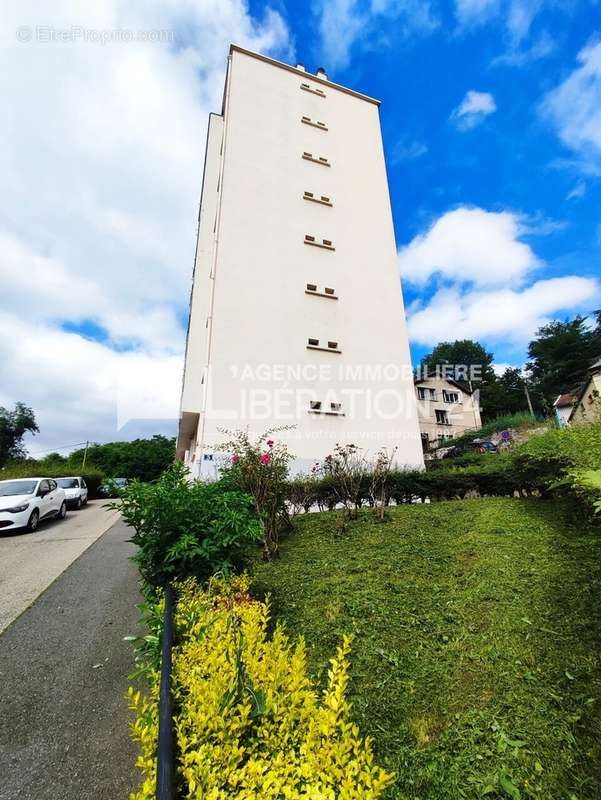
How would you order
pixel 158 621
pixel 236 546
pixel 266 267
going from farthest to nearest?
pixel 266 267 → pixel 236 546 → pixel 158 621

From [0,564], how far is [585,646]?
8.94 meters

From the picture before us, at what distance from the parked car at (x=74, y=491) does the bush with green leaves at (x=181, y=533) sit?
14927 millimetres

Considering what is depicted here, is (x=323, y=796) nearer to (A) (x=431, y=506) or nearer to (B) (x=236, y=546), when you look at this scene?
(B) (x=236, y=546)

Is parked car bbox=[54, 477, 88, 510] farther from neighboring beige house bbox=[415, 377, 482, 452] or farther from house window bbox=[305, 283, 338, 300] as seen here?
neighboring beige house bbox=[415, 377, 482, 452]

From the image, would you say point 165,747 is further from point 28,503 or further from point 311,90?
point 311,90

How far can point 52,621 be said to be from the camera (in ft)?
14.0

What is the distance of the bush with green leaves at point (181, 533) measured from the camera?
10.6ft

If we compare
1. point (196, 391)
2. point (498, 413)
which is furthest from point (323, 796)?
point (498, 413)

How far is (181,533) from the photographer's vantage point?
131 inches

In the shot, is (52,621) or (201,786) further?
(52,621)

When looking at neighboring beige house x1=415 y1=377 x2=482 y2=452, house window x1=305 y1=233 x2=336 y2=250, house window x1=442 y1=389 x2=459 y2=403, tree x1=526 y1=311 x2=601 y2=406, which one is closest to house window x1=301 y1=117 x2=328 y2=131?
house window x1=305 y1=233 x2=336 y2=250

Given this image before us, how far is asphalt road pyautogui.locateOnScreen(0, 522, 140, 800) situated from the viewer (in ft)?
7.22

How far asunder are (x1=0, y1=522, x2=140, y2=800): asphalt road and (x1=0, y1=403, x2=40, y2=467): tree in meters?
39.0

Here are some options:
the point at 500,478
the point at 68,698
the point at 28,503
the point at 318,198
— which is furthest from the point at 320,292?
the point at 68,698
